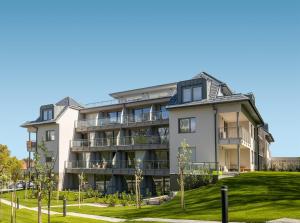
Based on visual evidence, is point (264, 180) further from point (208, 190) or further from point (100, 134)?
point (100, 134)

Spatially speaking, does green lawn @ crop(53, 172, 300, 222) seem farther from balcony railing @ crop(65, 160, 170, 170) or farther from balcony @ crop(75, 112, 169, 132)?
balcony @ crop(75, 112, 169, 132)

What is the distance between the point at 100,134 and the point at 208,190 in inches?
984

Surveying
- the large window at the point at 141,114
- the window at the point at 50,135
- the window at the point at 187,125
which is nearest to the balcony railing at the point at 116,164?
the window at the point at 50,135

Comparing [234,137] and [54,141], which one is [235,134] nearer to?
[234,137]

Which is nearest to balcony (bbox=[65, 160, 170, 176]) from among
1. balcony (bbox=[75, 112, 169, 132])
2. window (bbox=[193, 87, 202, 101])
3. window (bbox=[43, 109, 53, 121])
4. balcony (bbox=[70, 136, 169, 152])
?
balcony (bbox=[70, 136, 169, 152])

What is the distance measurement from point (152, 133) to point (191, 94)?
877 cm

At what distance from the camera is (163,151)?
137 feet

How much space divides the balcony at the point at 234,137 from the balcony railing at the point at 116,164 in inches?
297

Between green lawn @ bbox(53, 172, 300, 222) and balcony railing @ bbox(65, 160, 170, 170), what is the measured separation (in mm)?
11525

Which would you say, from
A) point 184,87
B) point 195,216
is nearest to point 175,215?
point 195,216

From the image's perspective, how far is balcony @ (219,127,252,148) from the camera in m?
32.2

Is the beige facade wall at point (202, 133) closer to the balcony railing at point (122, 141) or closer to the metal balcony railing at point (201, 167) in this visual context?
the metal balcony railing at point (201, 167)

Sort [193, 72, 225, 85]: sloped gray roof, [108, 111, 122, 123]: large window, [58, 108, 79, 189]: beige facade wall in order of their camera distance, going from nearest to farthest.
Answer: [193, 72, 225, 85]: sloped gray roof, [108, 111, 122, 123]: large window, [58, 108, 79, 189]: beige facade wall

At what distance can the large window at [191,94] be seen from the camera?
35.3 m
